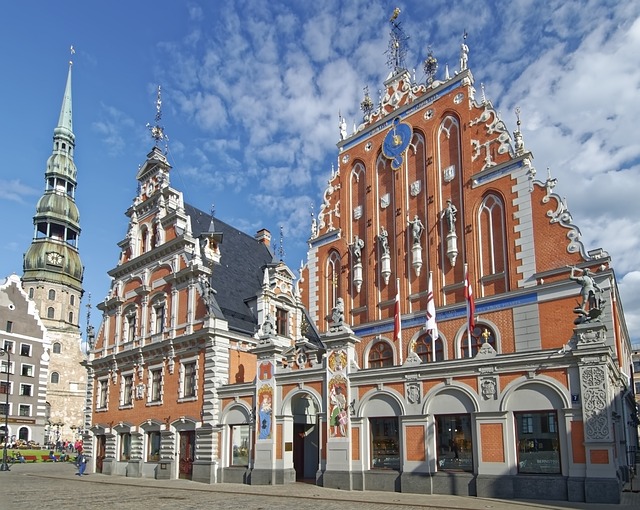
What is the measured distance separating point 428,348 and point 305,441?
326 inches

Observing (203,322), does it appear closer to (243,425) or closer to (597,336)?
(243,425)

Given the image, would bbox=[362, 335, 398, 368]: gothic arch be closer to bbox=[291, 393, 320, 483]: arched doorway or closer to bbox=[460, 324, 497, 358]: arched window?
bbox=[291, 393, 320, 483]: arched doorway

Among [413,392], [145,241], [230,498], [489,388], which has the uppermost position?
[145,241]

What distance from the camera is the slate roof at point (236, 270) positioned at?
108ft

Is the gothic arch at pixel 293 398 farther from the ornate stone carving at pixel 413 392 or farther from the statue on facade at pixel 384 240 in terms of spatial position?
the statue on facade at pixel 384 240

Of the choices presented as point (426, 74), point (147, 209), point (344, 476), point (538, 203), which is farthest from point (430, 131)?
point (147, 209)

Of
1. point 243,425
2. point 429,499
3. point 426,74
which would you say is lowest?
point 429,499

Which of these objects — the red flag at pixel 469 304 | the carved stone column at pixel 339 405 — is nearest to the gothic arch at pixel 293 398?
the carved stone column at pixel 339 405

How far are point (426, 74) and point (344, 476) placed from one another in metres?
19.3

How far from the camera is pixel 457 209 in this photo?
26312mm

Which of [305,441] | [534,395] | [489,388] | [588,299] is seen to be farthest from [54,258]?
[588,299]

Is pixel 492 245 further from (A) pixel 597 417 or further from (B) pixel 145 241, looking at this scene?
(B) pixel 145 241

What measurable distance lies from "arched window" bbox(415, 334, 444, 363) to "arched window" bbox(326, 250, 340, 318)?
220 inches

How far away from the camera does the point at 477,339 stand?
2430 centimetres
